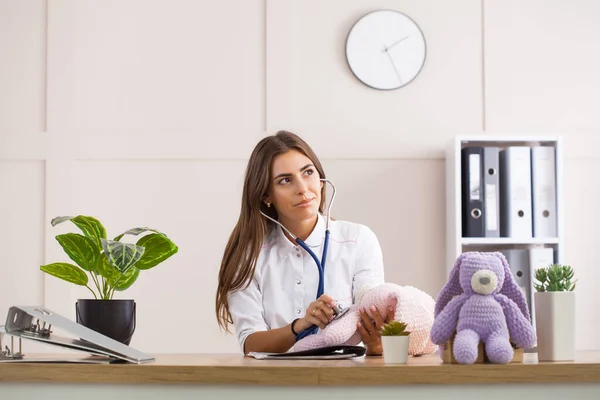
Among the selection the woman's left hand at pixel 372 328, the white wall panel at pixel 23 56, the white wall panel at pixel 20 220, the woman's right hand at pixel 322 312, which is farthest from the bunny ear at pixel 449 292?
the white wall panel at pixel 23 56

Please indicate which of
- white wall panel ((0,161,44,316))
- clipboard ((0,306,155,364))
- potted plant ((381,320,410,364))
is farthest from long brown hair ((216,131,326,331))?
white wall panel ((0,161,44,316))

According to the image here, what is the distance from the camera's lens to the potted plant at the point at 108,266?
61.4 inches

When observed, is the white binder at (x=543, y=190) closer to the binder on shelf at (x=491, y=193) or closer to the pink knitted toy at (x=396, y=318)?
the binder on shelf at (x=491, y=193)

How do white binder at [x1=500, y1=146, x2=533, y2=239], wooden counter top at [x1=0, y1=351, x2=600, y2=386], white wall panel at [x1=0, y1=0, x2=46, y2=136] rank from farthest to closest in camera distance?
→ 1. white wall panel at [x1=0, y1=0, x2=46, y2=136]
2. white binder at [x1=500, y1=146, x2=533, y2=239]
3. wooden counter top at [x1=0, y1=351, x2=600, y2=386]

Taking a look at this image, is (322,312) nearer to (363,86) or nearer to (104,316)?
(104,316)

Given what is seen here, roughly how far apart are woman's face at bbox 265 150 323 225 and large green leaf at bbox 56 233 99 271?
602 mm

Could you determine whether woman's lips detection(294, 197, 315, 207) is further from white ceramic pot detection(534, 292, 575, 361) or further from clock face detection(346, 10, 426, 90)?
clock face detection(346, 10, 426, 90)

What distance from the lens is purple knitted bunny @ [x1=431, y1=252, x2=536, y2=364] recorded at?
122cm

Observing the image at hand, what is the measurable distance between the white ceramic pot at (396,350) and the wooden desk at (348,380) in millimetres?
29

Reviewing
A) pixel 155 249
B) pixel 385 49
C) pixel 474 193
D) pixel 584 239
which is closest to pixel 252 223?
pixel 155 249

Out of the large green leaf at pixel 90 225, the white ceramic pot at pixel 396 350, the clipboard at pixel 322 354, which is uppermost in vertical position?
the large green leaf at pixel 90 225

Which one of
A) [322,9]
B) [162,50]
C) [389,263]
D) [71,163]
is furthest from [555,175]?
[71,163]

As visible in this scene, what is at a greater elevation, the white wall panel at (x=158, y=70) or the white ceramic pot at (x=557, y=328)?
the white wall panel at (x=158, y=70)

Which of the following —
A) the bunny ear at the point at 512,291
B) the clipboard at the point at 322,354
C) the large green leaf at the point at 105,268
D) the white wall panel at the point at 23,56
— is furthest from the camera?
the white wall panel at the point at 23,56
